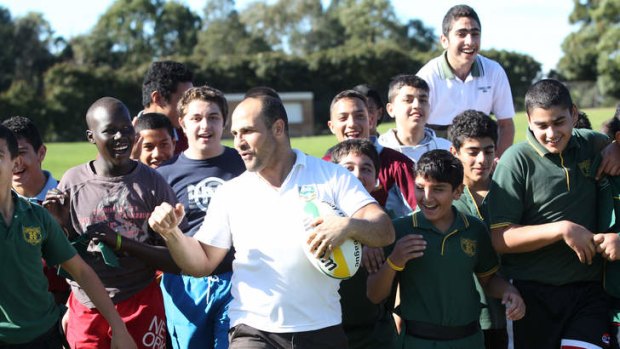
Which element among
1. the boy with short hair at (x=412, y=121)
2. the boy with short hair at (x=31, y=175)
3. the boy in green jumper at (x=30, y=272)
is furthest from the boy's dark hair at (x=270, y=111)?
the boy with short hair at (x=412, y=121)

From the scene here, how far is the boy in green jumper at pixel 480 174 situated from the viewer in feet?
17.4

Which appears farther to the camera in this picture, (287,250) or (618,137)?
(618,137)

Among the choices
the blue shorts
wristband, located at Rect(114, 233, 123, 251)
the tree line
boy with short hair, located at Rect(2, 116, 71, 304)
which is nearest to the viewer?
wristband, located at Rect(114, 233, 123, 251)

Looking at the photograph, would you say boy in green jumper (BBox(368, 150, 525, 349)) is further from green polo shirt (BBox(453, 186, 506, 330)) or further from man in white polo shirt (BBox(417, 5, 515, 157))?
man in white polo shirt (BBox(417, 5, 515, 157))

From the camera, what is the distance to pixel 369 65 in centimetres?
5231

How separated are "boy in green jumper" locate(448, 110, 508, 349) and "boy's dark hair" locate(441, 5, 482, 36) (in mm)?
1998

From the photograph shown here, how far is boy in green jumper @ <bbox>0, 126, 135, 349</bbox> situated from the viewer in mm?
4047

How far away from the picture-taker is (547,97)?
4.91 metres

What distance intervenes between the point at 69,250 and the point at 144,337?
35.5 inches

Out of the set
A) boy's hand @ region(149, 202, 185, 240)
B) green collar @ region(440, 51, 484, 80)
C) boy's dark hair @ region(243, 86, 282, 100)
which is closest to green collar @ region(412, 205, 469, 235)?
boy's dark hair @ region(243, 86, 282, 100)

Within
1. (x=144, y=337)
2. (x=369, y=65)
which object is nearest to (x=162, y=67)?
(x=144, y=337)

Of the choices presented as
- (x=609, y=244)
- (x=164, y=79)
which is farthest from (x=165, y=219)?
(x=164, y=79)

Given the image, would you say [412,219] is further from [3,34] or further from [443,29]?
[3,34]

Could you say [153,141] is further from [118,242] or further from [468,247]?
[468,247]
